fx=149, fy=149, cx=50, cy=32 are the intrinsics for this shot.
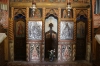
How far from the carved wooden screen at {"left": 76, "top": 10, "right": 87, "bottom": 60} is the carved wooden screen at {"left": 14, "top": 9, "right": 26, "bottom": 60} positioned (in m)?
2.58

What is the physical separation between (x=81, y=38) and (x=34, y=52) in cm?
237

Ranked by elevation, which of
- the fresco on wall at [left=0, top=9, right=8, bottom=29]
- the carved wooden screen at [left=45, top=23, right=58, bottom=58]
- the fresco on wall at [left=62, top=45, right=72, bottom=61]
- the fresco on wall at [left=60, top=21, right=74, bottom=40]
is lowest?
the fresco on wall at [left=62, top=45, right=72, bottom=61]

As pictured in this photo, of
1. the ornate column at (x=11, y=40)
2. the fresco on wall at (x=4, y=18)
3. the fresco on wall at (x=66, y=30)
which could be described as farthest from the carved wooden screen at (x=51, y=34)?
the fresco on wall at (x=4, y=18)

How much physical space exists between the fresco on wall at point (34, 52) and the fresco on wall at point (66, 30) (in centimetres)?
119

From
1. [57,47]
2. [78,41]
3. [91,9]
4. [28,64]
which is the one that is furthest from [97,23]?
[28,64]

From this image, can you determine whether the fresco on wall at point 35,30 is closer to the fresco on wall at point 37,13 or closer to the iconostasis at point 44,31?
the iconostasis at point 44,31

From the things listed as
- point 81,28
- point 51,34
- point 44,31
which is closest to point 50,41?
point 51,34

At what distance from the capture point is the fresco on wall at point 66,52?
6.65 m

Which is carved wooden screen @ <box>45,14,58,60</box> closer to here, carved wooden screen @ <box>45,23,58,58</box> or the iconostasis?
carved wooden screen @ <box>45,23,58,58</box>

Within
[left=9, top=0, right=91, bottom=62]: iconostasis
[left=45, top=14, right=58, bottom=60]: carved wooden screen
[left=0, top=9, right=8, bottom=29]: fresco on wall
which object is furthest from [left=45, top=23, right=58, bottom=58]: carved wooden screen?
[left=0, top=9, right=8, bottom=29]: fresco on wall

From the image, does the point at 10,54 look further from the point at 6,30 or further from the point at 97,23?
the point at 97,23

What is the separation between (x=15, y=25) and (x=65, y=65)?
9.65 feet

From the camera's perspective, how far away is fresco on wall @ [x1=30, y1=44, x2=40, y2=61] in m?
6.59

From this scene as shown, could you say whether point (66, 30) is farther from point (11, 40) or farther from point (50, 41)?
point (11, 40)
